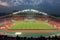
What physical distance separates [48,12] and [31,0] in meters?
1.16

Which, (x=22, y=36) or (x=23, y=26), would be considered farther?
(x=23, y=26)

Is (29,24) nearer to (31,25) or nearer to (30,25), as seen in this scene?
(30,25)

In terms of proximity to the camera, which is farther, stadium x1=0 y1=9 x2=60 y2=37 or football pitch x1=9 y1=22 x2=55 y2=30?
football pitch x1=9 y1=22 x2=55 y2=30

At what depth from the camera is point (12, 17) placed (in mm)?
10633

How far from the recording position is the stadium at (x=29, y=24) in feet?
33.3

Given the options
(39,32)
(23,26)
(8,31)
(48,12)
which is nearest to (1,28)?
(8,31)

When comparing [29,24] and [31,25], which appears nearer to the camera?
[29,24]

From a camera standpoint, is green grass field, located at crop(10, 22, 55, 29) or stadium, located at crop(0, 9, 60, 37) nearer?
stadium, located at crop(0, 9, 60, 37)

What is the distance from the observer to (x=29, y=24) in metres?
11.0

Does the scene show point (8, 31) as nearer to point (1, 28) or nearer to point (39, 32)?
point (1, 28)

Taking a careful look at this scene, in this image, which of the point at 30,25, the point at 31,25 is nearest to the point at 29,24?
Answer: the point at 30,25

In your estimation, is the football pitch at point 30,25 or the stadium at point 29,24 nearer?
the stadium at point 29,24

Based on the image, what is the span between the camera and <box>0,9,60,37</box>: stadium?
1016 cm

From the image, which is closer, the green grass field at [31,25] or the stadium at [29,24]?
the stadium at [29,24]
